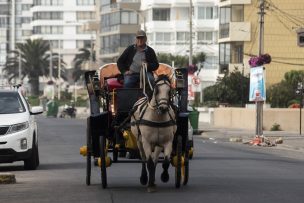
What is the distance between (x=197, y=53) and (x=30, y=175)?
82829mm

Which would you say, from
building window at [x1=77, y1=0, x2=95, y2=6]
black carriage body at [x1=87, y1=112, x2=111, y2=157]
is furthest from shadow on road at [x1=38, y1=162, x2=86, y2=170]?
building window at [x1=77, y1=0, x2=95, y2=6]

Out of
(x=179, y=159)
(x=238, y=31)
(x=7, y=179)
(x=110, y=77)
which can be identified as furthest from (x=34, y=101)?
(x=179, y=159)

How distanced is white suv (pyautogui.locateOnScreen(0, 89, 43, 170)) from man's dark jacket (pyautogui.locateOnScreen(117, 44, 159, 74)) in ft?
18.2

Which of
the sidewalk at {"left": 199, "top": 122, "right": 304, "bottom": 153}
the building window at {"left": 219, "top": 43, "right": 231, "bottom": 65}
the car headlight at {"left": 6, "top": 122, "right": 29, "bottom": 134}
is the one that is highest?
the building window at {"left": 219, "top": 43, "right": 231, "bottom": 65}

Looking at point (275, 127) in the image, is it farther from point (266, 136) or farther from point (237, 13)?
point (237, 13)

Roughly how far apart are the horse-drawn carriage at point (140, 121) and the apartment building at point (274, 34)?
211 ft

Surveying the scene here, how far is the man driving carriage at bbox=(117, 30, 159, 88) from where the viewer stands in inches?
742

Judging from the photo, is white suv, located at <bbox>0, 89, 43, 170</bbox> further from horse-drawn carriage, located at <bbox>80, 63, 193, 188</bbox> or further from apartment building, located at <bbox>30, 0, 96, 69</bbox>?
apartment building, located at <bbox>30, 0, 96, 69</bbox>

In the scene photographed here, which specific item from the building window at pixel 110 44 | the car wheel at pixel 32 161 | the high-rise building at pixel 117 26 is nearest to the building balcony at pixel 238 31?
the high-rise building at pixel 117 26

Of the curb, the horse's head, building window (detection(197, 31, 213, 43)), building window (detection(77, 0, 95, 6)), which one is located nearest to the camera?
the horse's head

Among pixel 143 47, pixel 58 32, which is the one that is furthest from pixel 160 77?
pixel 58 32

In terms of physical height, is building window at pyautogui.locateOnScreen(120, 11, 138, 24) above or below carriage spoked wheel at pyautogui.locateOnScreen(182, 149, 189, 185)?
above

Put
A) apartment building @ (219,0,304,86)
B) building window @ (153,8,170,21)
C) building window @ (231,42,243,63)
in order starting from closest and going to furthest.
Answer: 1. apartment building @ (219,0,304,86)
2. building window @ (231,42,243,63)
3. building window @ (153,8,170,21)

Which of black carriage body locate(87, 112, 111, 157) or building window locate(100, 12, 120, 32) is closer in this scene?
black carriage body locate(87, 112, 111, 157)
